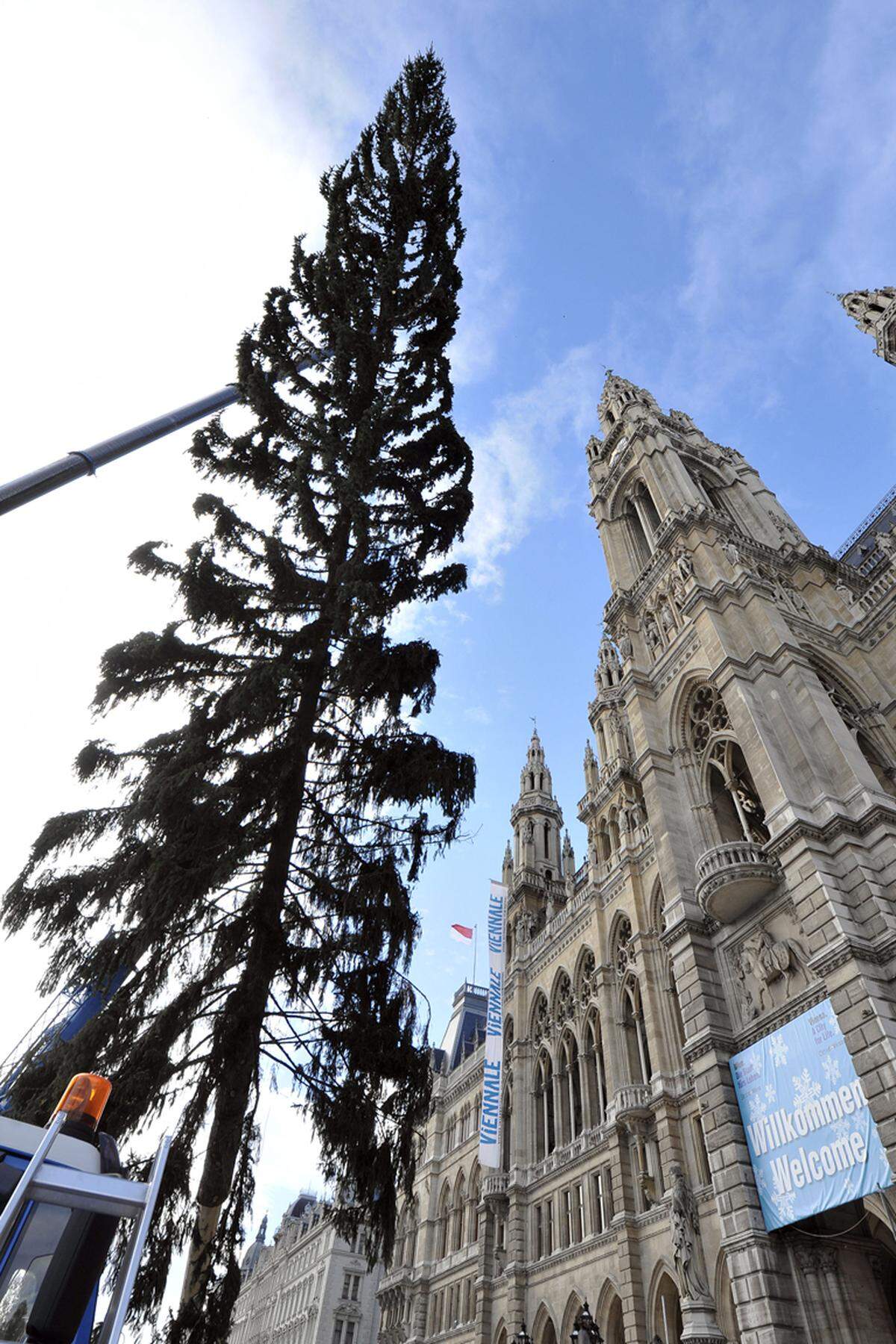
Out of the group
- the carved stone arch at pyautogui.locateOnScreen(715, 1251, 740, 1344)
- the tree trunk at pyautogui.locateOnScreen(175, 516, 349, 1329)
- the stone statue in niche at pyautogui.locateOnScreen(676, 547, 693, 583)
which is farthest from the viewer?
the stone statue in niche at pyautogui.locateOnScreen(676, 547, 693, 583)

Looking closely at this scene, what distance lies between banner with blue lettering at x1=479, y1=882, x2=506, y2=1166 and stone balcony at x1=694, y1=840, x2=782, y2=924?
19677 mm

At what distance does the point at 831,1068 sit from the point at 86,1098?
1367cm

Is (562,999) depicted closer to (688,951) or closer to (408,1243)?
(688,951)

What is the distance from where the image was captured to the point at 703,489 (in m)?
35.5

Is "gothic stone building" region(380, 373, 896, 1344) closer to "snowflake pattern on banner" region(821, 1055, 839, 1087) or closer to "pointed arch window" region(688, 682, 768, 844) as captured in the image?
"pointed arch window" region(688, 682, 768, 844)

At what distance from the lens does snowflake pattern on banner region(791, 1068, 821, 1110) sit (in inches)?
560

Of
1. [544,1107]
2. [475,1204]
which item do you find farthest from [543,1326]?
[475,1204]

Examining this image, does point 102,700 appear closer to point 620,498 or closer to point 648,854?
point 648,854

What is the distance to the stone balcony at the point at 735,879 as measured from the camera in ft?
57.9

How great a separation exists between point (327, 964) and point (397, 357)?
11.1 metres

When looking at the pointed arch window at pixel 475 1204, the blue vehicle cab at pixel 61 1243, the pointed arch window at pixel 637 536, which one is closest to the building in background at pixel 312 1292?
the pointed arch window at pixel 475 1204

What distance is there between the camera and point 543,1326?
1059 inches

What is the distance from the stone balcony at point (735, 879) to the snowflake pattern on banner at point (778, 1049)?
3151 mm

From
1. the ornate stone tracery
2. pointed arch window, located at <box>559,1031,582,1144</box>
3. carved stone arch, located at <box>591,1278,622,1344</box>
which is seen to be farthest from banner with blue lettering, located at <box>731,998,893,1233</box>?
pointed arch window, located at <box>559,1031,582,1144</box>
